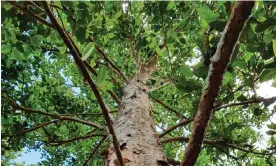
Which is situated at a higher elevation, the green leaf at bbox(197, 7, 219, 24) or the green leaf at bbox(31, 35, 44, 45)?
the green leaf at bbox(31, 35, 44, 45)

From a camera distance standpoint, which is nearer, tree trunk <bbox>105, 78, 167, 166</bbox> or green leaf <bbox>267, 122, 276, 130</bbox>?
tree trunk <bbox>105, 78, 167, 166</bbox>

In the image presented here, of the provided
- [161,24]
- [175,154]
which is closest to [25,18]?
[161,24]

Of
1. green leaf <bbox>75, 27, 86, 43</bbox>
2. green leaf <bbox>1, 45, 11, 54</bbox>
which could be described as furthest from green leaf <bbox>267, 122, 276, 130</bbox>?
green leaf <bbox>1, 45, 11, 54</bbox>

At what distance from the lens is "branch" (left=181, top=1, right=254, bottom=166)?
1.12 meters

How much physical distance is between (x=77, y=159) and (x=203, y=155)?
2811mm

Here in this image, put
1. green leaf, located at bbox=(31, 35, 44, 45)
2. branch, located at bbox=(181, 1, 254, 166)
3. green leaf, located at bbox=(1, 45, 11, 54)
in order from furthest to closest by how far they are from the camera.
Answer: green leaf, located at bbox=(31, 35, 44, 45) < green leaf, located at bbox=(1, 45, 11, 54) < branch, located at bbox=(181, 1, 254, 166)

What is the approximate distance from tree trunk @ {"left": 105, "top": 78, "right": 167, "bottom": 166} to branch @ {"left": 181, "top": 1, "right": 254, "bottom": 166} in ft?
1.45

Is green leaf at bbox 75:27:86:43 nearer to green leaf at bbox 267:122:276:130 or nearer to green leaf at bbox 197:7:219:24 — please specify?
green leaf at bbox 197:7:219:24

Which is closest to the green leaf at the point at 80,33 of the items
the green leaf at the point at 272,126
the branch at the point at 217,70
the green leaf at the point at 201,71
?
the green leaf at the point at 201,71

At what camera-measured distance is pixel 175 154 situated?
22.2ft

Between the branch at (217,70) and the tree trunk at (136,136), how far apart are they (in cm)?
44

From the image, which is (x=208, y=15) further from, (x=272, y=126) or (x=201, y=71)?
(x=272, y=126)

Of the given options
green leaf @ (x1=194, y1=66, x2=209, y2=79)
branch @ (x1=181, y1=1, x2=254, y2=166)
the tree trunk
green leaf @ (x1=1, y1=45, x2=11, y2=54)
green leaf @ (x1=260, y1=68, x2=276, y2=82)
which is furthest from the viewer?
green leaf @ (x1=1, y1=45, x2=11, y2=54)

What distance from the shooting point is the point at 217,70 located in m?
1.32
